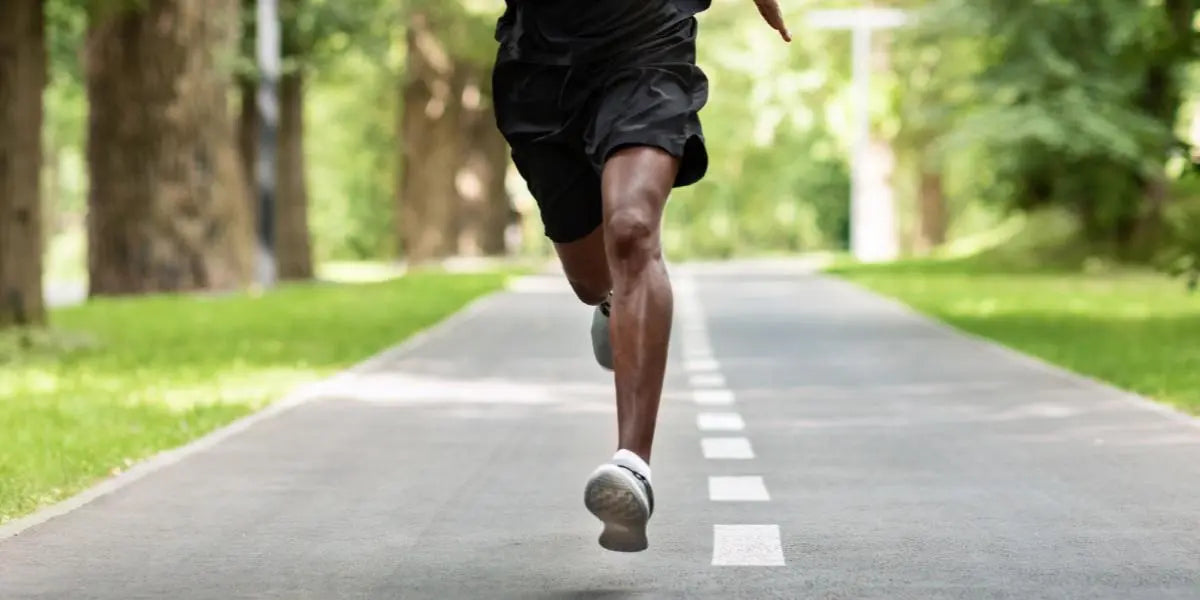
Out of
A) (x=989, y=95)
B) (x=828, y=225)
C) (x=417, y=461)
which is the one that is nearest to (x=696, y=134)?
(x=417, y=461)

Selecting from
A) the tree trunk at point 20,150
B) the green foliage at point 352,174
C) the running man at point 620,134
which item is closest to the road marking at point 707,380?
the tree trunk at point 20,150

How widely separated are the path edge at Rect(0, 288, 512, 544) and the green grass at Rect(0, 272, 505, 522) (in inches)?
4.0

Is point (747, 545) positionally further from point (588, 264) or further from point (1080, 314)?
point (1080, 314)

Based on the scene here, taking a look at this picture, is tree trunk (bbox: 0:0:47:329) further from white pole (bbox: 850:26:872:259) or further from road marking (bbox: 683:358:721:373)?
white pole (bbox: 850:26:872:259)

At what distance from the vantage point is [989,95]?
3431 cm

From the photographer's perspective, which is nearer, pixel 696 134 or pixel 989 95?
pixel 696 134

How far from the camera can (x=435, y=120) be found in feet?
158

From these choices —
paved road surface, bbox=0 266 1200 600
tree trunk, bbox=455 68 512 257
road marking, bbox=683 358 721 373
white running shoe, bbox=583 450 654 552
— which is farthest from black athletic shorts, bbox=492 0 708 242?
tree trunk, bbox=455 68 512 257


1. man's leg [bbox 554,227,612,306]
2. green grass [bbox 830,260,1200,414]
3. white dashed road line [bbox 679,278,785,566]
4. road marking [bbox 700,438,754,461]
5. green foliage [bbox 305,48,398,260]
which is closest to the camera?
white dashed road line [bbox 679,278,785,566]

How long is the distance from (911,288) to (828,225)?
49390 millimetres

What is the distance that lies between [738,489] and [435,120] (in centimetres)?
3941

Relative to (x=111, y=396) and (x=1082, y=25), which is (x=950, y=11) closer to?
(x=1082, y=25)

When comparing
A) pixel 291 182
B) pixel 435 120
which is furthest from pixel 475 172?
pixel 291 182

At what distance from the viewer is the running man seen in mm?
6938
